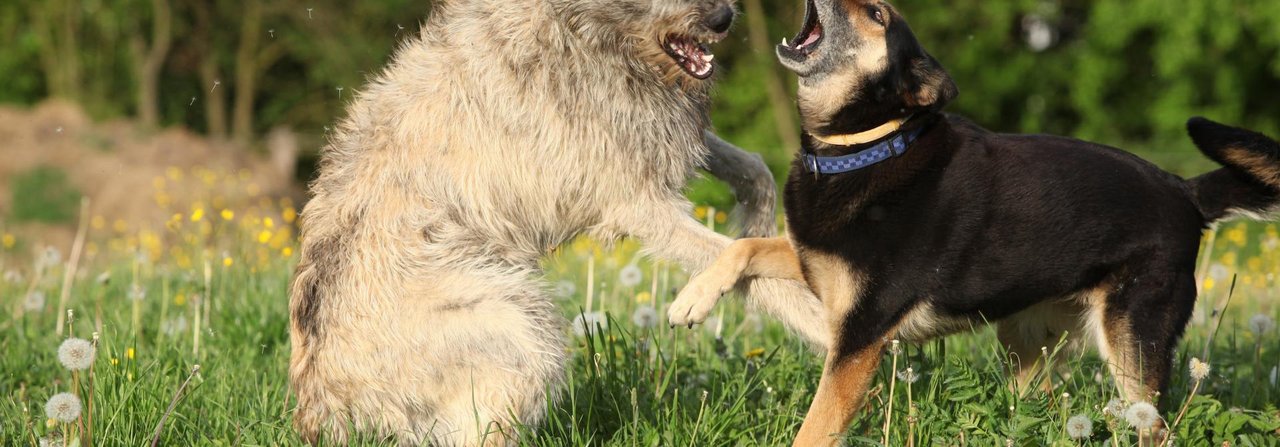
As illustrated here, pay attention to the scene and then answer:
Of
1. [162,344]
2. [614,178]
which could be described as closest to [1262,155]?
[614,178]

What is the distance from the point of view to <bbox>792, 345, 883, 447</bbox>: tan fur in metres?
3.57

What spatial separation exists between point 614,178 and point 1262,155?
83.0 inches

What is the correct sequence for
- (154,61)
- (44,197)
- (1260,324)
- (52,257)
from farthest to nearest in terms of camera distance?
(154,61)
(44,197)
(52,257)
(1260,324)

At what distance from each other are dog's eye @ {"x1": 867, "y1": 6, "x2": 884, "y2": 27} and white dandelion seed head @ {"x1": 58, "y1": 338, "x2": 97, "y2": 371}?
2.63m

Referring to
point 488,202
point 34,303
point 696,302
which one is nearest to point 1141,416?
point 696,302

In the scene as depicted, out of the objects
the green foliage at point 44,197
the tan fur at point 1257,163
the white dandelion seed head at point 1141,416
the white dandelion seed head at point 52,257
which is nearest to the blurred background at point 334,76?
the green foliage at point 44,197

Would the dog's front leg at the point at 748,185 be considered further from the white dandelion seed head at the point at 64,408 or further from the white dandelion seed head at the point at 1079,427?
the white dandelion seed head at the point at 64,408

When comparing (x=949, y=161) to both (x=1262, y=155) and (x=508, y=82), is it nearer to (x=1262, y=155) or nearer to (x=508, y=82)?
(x=1262, y=155)

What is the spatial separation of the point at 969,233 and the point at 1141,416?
2.61 ft

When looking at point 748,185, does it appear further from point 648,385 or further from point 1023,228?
point 1023,228

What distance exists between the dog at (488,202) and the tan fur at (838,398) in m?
0.41

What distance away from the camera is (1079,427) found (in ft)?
10.8

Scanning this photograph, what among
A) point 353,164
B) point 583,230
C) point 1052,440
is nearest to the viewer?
point 1052,440

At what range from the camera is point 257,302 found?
543cm
